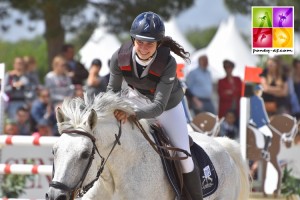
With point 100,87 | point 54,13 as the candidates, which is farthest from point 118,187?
point 54,13

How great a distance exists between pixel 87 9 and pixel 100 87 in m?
8.67

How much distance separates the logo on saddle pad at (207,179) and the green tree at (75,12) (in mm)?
12037

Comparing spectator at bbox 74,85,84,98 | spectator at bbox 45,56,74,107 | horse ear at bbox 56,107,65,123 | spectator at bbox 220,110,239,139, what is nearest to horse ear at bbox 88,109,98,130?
horse ear at bbox 56,107,65,123

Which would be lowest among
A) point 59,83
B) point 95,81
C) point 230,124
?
point 230,124

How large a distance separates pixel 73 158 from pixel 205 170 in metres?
1.74

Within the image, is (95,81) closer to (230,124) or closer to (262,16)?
(230,124)

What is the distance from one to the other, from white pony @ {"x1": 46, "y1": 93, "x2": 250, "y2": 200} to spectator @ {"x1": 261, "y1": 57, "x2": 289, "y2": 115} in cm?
787

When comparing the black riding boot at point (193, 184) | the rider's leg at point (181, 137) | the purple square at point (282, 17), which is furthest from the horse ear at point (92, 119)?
the purple square at point (282, 17)

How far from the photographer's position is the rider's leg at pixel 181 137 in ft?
20.2

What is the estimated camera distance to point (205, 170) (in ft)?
21.8

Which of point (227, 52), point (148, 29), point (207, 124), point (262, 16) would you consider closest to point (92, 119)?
point (148, 29)

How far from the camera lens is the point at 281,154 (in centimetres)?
1198

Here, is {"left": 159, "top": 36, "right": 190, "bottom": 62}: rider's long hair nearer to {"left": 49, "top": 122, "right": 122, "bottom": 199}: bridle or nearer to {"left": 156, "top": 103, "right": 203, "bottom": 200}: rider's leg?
{"left": 156, "top": 103, "right": 203, "bottom": 200}: rider's leg

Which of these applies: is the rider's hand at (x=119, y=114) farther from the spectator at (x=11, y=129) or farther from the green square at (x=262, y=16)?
the spectator at (x=11, y=129)
